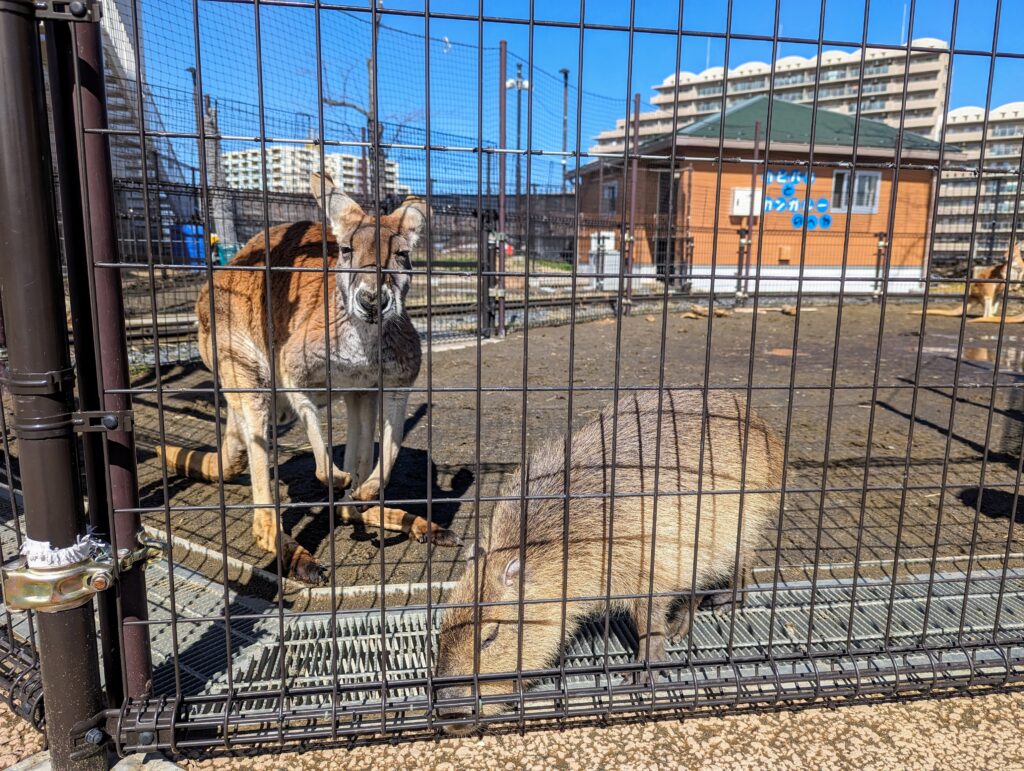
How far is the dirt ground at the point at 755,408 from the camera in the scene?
2.67 meters

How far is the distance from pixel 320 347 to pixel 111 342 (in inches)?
67.5

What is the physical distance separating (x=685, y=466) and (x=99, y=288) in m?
2.10

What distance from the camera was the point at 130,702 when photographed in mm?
2066

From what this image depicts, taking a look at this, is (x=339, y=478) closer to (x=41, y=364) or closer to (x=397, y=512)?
(x=397, y=512)

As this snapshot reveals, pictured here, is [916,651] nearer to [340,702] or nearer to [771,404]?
[340,702]

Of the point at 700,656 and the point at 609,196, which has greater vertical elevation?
the point at 609,196

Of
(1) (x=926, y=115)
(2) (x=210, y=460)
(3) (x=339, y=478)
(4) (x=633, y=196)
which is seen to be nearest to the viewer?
(3) (x=339, y=478)

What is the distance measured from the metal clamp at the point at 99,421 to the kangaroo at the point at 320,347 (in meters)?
1.42

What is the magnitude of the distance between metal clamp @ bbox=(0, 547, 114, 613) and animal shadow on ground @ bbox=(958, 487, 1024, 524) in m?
4.36

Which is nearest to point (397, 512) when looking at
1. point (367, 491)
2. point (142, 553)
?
point (367, 491)

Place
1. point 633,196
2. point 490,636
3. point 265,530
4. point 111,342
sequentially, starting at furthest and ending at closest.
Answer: point 633,196
point 265,530
point 490,636
point 111,342

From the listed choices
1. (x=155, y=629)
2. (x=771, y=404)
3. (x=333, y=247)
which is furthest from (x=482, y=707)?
(x=771, y=404)

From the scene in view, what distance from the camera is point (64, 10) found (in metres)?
1.75

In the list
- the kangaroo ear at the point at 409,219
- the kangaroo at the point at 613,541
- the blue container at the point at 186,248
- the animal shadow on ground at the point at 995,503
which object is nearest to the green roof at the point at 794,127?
the blue container at the point at 186,248
